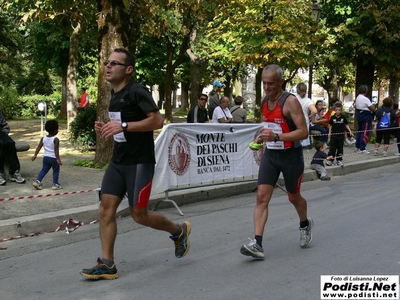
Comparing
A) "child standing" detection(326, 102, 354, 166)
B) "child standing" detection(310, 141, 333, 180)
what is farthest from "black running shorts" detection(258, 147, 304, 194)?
"child standing" detection(326, 102, 354, 166)

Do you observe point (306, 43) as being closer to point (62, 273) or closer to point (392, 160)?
point (392, 160)

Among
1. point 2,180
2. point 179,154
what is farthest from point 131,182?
point 2,180

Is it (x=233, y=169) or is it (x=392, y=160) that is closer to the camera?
(x=233, y=169)

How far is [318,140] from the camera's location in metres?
13.7

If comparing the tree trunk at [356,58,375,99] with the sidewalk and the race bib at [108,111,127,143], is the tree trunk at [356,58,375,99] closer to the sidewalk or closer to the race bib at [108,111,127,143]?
the sidewalk

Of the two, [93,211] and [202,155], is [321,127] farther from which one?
[93,211]

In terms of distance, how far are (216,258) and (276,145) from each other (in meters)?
1.29

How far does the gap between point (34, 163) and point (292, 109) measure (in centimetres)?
817

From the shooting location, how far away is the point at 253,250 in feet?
19.4

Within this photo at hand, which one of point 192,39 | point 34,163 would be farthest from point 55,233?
point 192,39

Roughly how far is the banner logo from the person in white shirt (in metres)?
4.13

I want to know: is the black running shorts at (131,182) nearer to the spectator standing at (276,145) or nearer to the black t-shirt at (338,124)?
the spectator standing at (276,145)

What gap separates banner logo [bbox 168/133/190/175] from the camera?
9180 mm

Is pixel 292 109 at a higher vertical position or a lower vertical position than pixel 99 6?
lower
